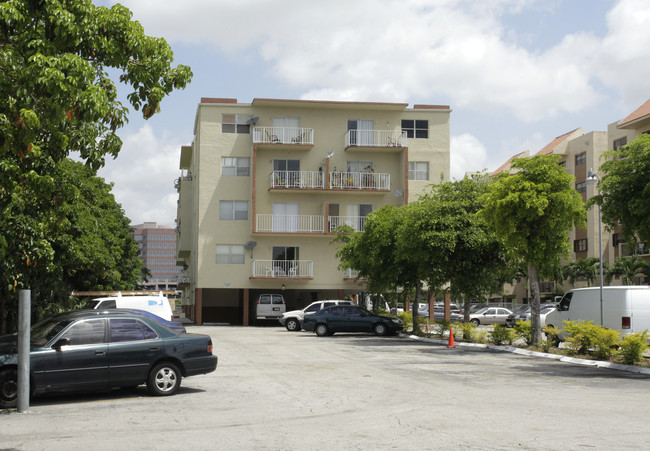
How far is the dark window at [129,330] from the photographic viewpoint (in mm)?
13203

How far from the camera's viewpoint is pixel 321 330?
34094 mm

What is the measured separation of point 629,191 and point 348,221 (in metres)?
32.8

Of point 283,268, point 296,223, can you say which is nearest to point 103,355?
point 283,268

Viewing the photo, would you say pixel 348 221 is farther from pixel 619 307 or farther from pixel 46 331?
pixel 46 331

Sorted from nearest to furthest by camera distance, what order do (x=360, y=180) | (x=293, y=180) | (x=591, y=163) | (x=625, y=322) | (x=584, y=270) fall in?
(x=625, y=322)
(x=293, y=180)
(x=360, y=180)
(x=584, y=270)
(x=591, y=163)

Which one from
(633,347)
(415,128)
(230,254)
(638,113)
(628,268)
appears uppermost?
(638,113)

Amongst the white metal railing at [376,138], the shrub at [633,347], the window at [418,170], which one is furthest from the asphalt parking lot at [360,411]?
the window at [418,170]

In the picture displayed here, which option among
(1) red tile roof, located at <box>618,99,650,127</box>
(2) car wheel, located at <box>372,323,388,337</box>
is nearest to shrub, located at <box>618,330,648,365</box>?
(2) car wheel, located at <box>372,323,388,337</box>

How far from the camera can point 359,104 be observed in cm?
5069

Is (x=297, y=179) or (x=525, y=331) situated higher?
(x=297, y=179)

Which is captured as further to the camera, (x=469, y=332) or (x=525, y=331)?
(x=469, y=332)

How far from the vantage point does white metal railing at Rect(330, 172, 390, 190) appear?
50000 mm

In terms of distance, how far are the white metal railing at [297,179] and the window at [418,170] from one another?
21.0ft

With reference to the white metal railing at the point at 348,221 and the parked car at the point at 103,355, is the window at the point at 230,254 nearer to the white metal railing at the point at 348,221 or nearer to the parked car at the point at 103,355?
the white metal railing at the point at 348,221
